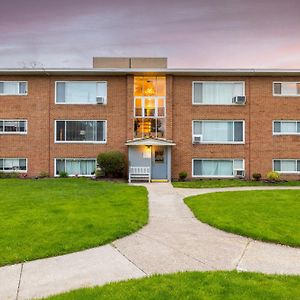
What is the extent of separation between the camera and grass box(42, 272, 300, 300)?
5188 mm

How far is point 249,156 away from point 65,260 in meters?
20.7

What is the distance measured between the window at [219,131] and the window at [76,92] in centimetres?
751

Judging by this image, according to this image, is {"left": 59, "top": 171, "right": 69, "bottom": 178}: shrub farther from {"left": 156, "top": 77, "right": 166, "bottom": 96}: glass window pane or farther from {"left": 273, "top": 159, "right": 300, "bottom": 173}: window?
{"left": 273, "top": 159, "right": 300, "bottom": 173}: window

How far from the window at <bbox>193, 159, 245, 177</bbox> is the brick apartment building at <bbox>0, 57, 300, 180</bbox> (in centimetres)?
7

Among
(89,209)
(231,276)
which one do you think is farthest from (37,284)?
(89,209)

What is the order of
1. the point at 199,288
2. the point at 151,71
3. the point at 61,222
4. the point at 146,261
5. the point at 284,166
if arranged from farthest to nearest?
the point at 284,166 < the point at 151,71 < the point at 61,222 < the point at 146,261 < the point at 199,288

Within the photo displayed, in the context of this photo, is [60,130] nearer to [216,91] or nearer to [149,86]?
[149,86]

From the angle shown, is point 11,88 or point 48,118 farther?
point 11,88

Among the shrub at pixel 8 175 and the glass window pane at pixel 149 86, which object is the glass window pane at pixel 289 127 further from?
the shrub at pixel 8 175

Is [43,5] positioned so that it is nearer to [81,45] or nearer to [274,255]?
[81,45]

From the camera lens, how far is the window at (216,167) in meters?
25.9

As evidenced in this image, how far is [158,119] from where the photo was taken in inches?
1017

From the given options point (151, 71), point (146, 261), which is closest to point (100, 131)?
point (151, 71)

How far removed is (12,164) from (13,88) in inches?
215
